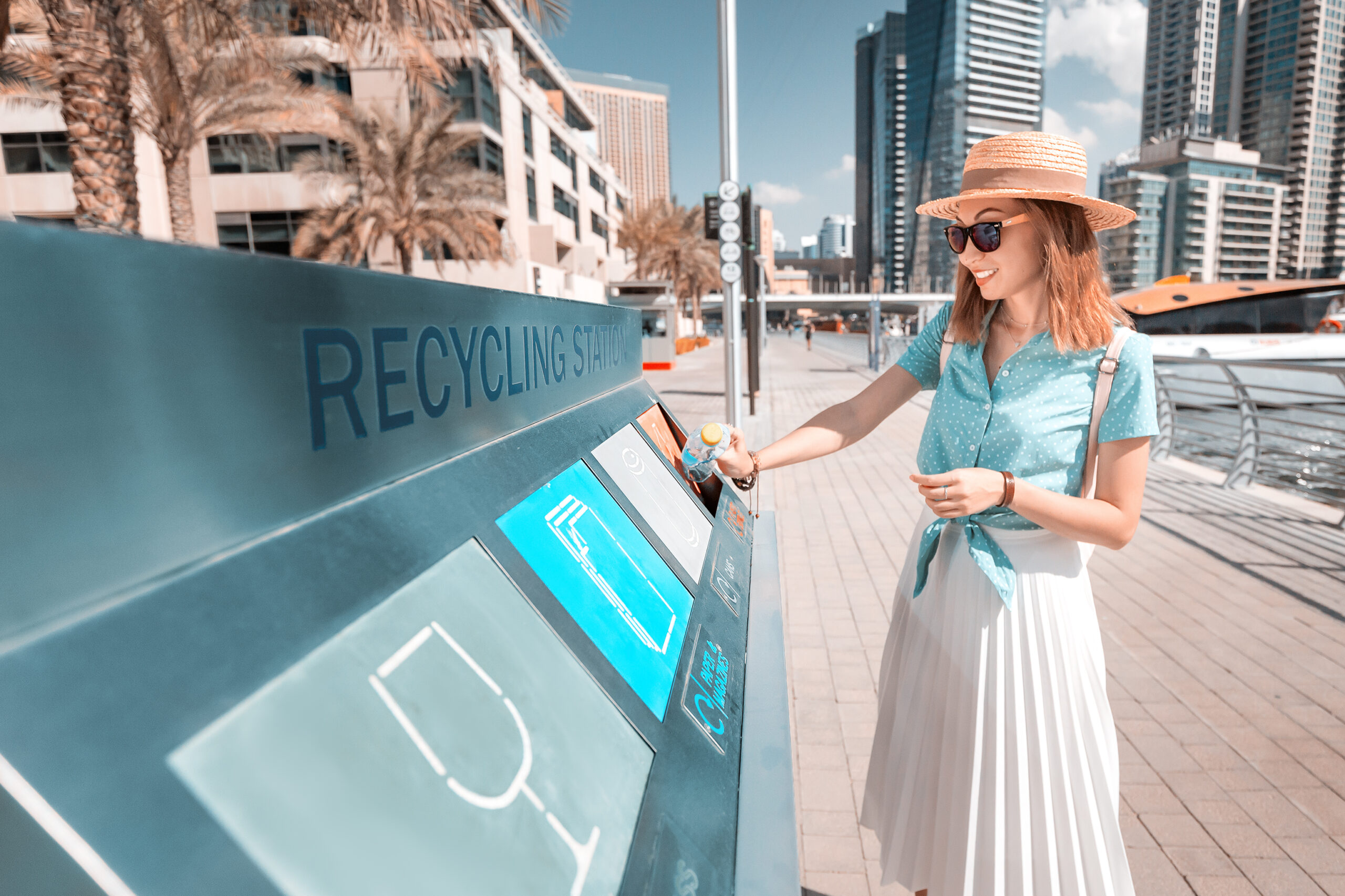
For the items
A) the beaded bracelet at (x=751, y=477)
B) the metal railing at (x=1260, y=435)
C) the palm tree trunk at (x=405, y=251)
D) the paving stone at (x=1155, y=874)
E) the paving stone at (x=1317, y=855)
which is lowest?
the paving stone at (x=1155, y=874)

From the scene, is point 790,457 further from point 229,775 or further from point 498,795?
point 229,775

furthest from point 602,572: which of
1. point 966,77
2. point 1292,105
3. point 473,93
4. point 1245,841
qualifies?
point 1292,105

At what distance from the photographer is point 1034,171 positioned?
60.3 inches

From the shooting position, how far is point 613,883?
0.76m

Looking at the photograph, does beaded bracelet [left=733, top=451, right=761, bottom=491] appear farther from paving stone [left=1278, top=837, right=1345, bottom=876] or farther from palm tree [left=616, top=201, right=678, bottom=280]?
palm tree [left=616, top=201, right=678, bottom=280]

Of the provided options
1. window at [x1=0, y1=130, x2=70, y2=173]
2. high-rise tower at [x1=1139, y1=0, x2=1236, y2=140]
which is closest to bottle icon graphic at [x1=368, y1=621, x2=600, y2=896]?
window at [x1=0, y1=130, x2=70, y2=173]

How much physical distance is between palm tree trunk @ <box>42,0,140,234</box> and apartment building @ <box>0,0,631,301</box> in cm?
1331

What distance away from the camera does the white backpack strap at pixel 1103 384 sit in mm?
1519

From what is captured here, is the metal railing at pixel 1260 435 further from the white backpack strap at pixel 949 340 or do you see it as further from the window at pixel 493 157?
the window at pixel 493 157

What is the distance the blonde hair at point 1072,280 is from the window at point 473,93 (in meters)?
29.2

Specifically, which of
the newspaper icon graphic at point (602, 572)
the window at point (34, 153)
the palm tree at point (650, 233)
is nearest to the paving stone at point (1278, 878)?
the newspaper icon graphic at point (602, 572)

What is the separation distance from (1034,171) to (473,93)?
30.0 meters

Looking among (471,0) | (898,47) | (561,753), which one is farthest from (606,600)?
(898,47)

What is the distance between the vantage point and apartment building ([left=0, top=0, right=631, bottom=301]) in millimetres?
25359
